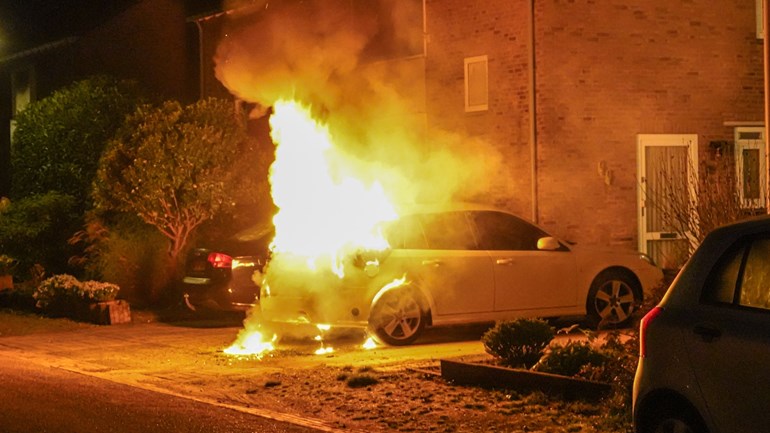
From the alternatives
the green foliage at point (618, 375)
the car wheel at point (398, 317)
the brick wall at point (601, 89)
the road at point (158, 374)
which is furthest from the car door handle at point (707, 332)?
the brick wall at point (601, 89)

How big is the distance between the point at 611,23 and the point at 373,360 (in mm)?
8042

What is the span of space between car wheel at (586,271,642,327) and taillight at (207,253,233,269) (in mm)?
4934

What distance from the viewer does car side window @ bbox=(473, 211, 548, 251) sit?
14.9 meters

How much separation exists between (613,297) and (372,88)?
25.3 feet

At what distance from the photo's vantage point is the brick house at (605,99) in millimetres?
18734

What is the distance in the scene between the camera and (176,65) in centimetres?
3189

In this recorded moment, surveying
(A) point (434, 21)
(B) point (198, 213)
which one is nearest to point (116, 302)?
(B) point (198, 213)

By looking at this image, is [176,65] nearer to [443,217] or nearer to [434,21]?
[434,21]

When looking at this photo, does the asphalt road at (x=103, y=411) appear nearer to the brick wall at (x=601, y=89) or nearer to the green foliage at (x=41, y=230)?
the brick wall at (x=601, y=89)

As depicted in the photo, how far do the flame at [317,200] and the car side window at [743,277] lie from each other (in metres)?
7.78

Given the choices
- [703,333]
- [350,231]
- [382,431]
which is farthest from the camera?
[350,231]

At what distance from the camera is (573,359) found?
10.8m

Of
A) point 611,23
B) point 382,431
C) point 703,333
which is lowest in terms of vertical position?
point 382,431

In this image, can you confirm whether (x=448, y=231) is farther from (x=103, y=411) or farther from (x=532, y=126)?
(x=103, y=411)
